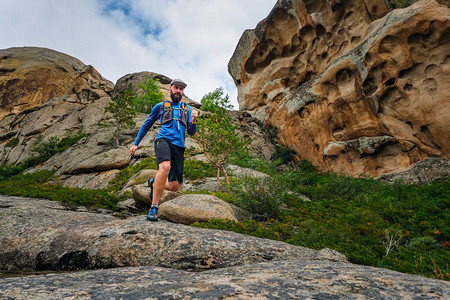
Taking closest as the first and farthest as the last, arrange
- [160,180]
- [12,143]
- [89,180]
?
[160,180] < [89,180] < [12,143]

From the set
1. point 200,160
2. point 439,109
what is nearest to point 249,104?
point 200,160

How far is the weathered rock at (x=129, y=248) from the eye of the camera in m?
3.12

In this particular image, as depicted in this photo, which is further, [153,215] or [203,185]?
[203,185]

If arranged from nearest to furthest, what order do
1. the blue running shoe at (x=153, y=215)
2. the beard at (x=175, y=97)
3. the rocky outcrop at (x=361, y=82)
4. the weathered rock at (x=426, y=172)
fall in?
the blue running shoe at (x=153, y=215)
the beard at (x=175, y=97)
the weathered rock at (x=426, y=172)
the rocky outcrop at (x=361, y=82)

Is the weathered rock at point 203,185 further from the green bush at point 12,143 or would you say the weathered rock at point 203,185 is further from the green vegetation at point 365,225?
the green bush at point 12,143

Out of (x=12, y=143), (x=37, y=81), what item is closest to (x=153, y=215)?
(x=12, y=143)

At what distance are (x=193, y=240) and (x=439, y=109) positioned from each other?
14.4m

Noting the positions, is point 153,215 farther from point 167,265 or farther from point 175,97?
point 175,97

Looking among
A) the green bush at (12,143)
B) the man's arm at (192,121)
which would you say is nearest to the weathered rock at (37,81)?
the green bush at (12,143)

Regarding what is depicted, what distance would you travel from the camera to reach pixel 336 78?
1630 centimetres

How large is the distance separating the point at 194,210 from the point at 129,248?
297cm

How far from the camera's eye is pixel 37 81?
133ft

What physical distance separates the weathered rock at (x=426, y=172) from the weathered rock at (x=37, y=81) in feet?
125

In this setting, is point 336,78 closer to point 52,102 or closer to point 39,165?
point 39,165
